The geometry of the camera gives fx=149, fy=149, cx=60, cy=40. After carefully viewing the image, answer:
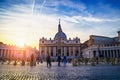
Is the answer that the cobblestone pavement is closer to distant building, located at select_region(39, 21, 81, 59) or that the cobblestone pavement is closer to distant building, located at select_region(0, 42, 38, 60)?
distant building, located at select_region(0, 42, 38, 60)

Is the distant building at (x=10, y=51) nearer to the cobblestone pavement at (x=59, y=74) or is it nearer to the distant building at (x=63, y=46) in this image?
the distant building at (x=63, y=46)

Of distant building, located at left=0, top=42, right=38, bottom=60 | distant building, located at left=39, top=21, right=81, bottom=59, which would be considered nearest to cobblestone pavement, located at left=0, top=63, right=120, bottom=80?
distant building, located at left=0, top=42, right=38, bottom=60

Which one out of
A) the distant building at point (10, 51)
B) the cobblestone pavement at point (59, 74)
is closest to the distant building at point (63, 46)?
the distant building at point (10, 51)

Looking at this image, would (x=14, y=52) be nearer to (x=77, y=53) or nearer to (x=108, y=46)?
(x=77, y=53)

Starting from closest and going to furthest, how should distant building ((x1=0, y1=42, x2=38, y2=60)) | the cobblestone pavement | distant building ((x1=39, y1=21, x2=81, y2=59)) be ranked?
the cobblestone pavement < distant building ((x1=0, y1=42, x2=38, y2=60)) < distant building ((x1=39, y1=21, x2=81, y2=59))

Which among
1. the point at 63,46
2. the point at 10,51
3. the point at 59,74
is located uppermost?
the point at 63,46

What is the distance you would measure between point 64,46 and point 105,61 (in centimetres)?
7510

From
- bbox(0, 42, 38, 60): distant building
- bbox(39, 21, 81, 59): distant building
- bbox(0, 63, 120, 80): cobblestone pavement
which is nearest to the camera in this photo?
bbox(0, 63, 120, 80): cobblestone pavement

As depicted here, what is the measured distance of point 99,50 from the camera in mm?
82375

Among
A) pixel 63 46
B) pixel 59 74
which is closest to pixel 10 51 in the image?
pixel 63 46

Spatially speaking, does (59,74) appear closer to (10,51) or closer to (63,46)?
(63,46)

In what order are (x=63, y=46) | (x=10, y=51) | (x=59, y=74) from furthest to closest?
(x=63, y=46)
(x=10, y=51)
(x=59, y=74)

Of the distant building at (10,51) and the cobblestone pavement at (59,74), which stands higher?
the distant building at (10,51)

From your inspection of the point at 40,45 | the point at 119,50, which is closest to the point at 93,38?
the point at 119,50
